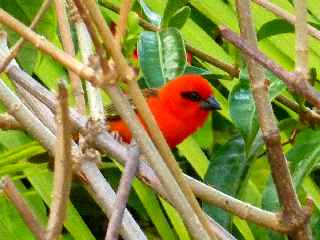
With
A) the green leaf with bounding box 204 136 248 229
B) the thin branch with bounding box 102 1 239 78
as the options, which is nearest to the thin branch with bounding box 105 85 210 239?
the green leaf with bounding box 204 136 248 229

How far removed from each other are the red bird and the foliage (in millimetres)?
35

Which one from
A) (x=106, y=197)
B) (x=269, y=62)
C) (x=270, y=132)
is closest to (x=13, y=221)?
(x=106, y=197)

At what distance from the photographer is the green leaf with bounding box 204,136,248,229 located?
5.01ft

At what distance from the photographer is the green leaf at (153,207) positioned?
228 cm

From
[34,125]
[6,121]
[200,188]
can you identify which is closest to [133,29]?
[6,121]

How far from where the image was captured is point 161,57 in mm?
1606

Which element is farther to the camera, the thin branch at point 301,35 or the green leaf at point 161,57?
the green leaf at point 161,57

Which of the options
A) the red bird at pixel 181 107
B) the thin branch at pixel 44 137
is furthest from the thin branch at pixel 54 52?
the red bird at pixel 181 107

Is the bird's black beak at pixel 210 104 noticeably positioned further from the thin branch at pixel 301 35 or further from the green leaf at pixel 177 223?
the thin branch at pixel 301 35

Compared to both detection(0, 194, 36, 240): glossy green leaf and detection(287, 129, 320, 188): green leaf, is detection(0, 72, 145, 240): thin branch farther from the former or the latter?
detection(0, 194, 36, 240): glossy green leaf

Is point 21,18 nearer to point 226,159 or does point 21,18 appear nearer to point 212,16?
point 226,159

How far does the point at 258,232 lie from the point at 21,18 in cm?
79

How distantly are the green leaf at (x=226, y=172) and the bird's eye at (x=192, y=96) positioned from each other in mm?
1010

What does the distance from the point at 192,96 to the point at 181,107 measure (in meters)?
0.04
